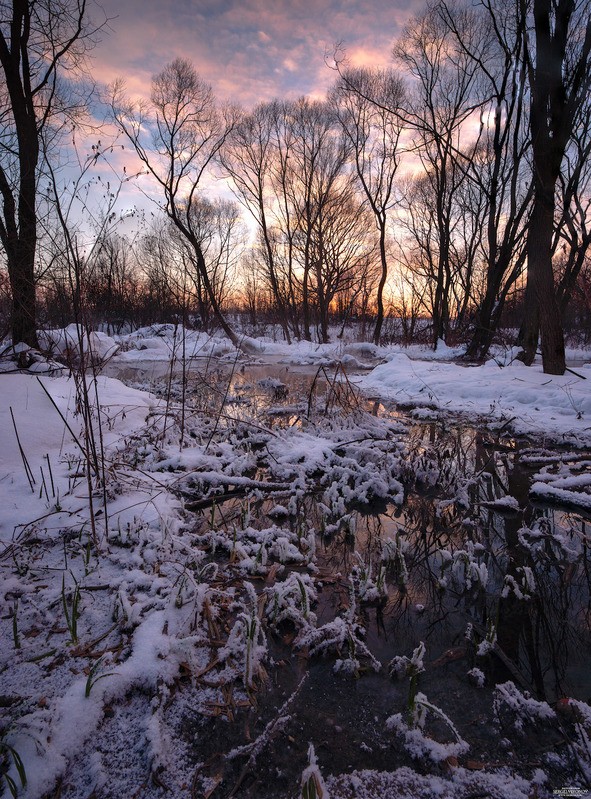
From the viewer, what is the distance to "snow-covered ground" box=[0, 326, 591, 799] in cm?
125

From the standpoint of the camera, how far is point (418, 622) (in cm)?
197

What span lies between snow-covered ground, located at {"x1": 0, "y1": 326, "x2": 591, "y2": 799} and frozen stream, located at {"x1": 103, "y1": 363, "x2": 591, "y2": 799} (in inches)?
2.1

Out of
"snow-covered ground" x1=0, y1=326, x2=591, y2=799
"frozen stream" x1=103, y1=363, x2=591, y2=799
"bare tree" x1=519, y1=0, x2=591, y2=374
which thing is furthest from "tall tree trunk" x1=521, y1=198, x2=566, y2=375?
"frozen stream" x1=103, y1=363, x2=591, y2=799

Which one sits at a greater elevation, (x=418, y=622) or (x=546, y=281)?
(x=546, y=281)

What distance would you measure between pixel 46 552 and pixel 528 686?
2650 mm

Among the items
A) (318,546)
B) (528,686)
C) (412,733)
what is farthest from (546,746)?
(318,546)

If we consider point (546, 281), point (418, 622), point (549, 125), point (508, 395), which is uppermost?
point (549, 125)

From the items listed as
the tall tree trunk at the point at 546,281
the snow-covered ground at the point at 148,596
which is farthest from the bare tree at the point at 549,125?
the snow-covered ground at the point at 148,596

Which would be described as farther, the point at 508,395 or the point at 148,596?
the point at 508,395

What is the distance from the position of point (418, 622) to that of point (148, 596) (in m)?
1.42

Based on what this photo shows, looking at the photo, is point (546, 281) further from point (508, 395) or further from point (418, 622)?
point (418, 622)

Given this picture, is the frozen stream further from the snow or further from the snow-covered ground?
the snow

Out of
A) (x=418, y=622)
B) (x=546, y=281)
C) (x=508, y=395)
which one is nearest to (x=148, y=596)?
(x=418, y=622)

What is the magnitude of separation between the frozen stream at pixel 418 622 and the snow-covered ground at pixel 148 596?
0.05m
